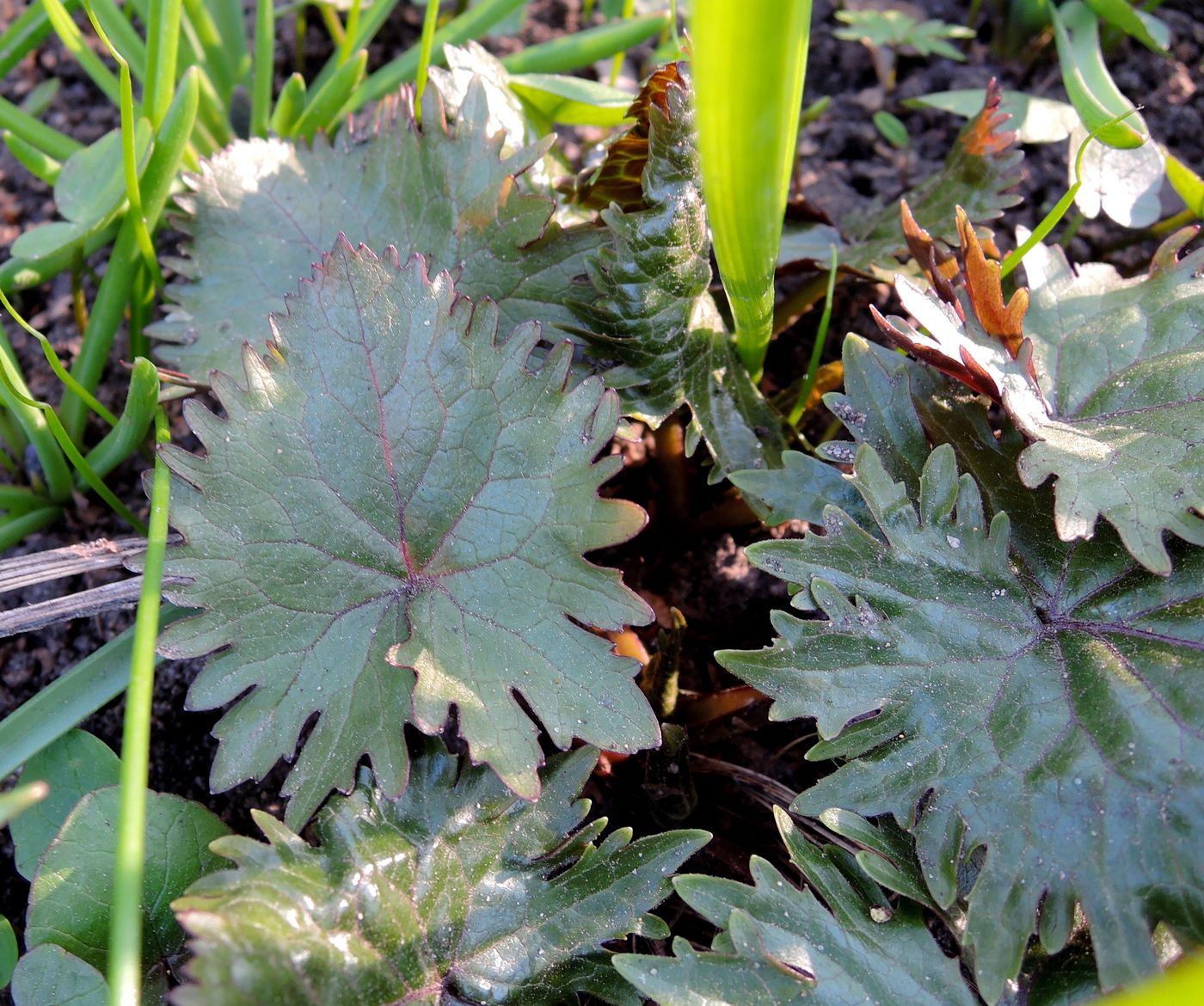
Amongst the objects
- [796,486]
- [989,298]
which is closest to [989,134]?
[989,298]

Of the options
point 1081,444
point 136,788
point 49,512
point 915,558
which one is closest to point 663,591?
point 915,558

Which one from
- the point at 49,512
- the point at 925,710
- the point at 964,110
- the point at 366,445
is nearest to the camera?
the point at 925,710

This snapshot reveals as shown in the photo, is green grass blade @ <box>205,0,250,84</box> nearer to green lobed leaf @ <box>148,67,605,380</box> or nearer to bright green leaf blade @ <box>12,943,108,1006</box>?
green lobed leaf @ <box>148,67,605,380</box>

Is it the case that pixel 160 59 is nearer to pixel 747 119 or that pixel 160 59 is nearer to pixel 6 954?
pixel 747 119

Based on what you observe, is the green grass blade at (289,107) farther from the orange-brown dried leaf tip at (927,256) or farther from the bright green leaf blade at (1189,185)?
the bright green leaf blade at (1189,185)

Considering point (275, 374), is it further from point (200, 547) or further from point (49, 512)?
point (49, 512)

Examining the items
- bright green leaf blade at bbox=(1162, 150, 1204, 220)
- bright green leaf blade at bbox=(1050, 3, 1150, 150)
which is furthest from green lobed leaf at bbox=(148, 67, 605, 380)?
bright green leaf blade at bbox=(1162, 150, 1204, 220)
